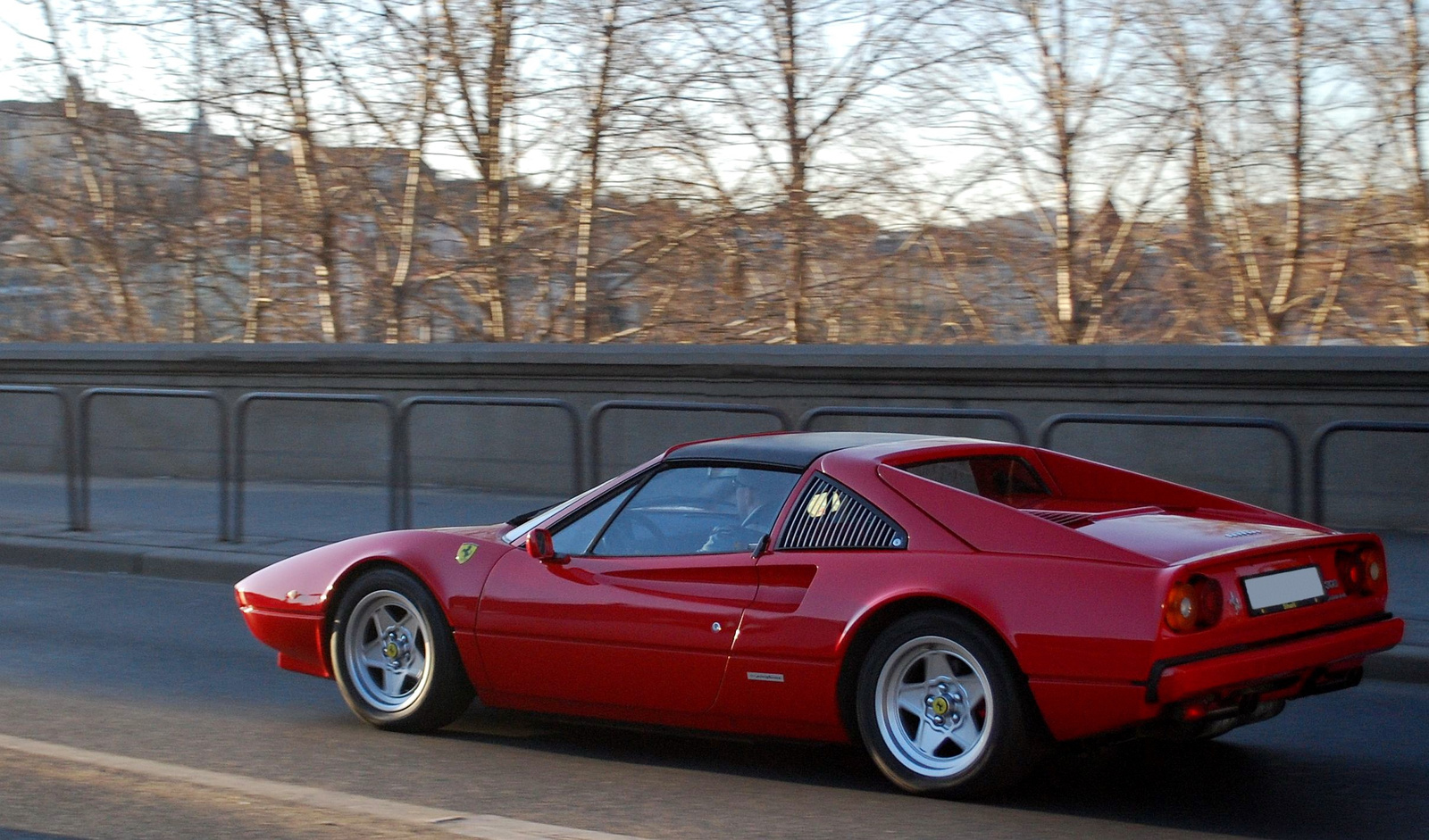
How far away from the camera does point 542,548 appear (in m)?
5.41

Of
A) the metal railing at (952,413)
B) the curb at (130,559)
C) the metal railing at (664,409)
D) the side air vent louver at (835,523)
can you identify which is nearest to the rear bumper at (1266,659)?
the side air vent louver at (835,523)

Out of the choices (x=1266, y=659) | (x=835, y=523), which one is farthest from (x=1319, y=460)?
(x=835, y=523)

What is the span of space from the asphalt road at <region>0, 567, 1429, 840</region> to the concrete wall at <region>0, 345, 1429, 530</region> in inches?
120

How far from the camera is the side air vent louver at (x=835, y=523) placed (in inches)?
191

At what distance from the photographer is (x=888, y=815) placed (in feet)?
15.0

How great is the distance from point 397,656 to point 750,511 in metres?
1.63

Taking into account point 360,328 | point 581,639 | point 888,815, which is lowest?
point 888,815

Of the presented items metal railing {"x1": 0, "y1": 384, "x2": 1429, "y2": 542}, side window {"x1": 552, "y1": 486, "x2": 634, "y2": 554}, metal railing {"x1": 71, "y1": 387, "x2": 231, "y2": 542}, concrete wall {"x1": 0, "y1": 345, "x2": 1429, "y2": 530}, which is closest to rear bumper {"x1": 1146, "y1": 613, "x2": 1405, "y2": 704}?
side window {"x1": 552, "y1": 486, "x2": 634, "y2": 554}

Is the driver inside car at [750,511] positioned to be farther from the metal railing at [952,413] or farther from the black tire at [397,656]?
the metal railing at [952,413]

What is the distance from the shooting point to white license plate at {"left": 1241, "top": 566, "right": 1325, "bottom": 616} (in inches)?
177

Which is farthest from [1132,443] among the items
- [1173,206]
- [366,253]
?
[366,253]

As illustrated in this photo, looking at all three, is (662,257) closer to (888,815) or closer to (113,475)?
(113,475)

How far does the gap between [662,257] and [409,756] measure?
10.2 meters

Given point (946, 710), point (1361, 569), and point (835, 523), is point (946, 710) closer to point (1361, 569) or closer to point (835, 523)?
point (835, 523)
